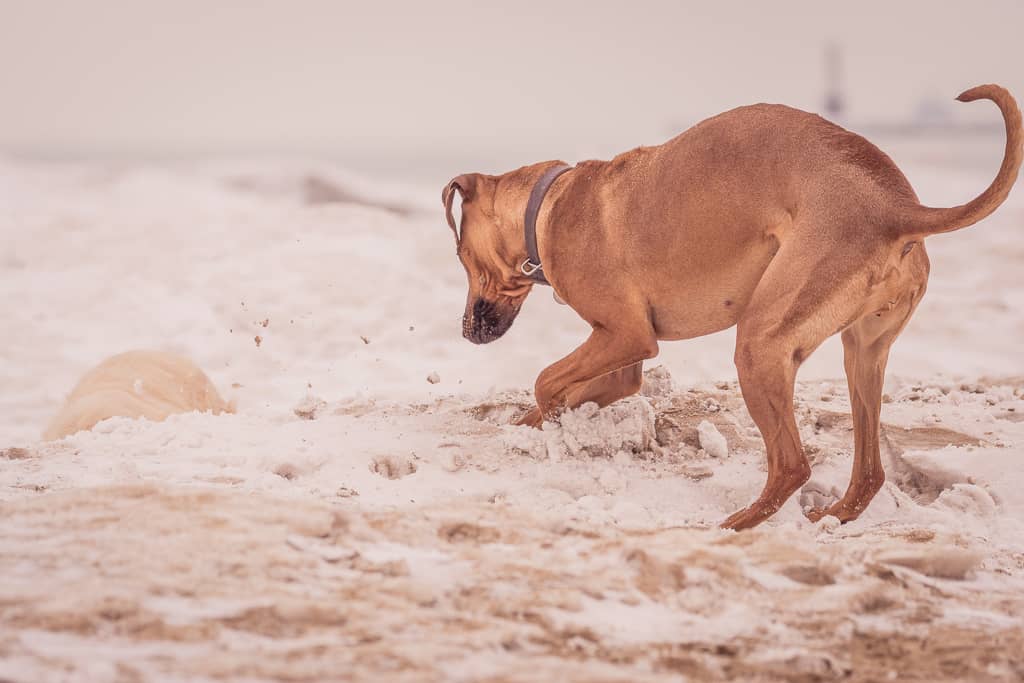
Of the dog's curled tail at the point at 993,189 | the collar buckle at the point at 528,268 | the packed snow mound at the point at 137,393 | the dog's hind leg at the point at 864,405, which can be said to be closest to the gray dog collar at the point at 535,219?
the collar buckle at the point at 528,268

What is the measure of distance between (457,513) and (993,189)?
6.22 feet

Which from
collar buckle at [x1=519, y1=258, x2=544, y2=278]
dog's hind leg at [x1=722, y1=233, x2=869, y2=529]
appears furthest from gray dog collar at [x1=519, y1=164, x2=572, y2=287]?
dog's hind leg at [x1=722, y1=233, x2=869, y2=529]

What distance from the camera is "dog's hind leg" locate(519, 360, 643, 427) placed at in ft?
13.8

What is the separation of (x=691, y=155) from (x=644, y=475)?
3.91 ft

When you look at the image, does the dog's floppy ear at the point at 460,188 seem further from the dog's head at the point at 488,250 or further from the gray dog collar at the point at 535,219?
the gray dog collar at the point at 535,219

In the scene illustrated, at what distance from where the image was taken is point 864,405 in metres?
3.65

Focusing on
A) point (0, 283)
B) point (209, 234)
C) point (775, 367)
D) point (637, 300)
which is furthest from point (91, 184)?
point (775, 367)

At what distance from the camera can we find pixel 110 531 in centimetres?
253

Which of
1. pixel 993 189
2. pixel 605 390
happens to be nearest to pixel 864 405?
pixel 993 189

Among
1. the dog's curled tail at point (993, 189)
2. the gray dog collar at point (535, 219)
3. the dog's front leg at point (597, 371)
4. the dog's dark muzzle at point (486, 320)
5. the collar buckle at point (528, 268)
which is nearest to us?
the dog's curled tail at point (993, 189)

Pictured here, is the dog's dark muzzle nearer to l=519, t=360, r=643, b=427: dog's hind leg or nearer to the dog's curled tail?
l=519, t=360, r=643, b=427: dog's hind leg

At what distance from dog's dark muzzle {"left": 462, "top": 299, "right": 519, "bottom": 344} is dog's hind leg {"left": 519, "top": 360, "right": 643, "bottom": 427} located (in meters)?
0.47

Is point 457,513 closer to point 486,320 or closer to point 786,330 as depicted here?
point 786,330

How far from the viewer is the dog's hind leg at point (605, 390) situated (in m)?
4.20
